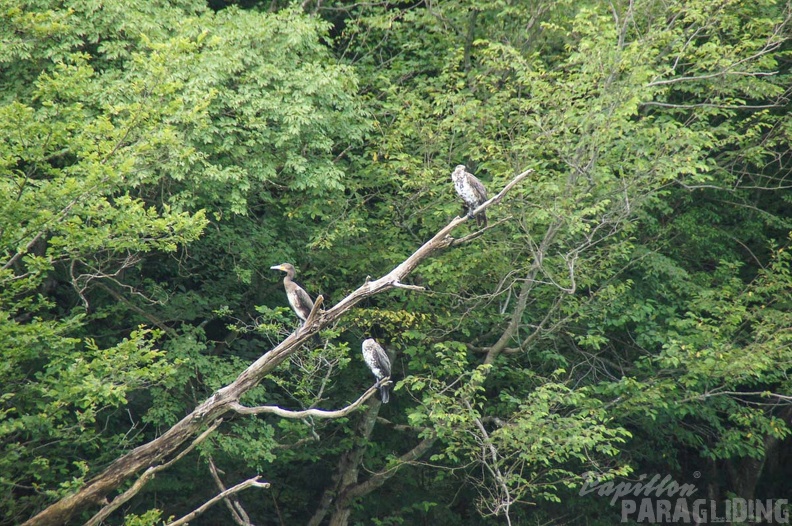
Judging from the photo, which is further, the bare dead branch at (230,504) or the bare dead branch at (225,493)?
the bare dead branch at (230,504)

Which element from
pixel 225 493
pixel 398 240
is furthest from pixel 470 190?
pixel 225 493

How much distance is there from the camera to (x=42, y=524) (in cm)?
918

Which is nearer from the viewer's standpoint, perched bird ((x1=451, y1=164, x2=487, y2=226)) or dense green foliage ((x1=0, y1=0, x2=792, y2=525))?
dense green foliage ((x1=0, y1=0, x2=792, y2=525))

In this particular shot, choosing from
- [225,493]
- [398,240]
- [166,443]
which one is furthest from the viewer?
[398,240]

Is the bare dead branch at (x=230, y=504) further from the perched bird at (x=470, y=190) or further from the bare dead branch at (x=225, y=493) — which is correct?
the perched bird at (x=470, y=190)

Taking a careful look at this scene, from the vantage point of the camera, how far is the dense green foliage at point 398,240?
10.8 metres

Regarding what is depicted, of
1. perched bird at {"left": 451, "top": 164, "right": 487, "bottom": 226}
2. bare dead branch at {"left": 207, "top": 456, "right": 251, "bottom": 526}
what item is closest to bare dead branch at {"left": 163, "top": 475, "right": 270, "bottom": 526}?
bare dead branch at {"left": 207, "top": 456, "right": 251, "bottom": 526}

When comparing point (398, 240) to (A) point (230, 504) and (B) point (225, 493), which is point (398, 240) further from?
(B) point (225, 493)

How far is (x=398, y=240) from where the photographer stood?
Answer: 46.6 feet

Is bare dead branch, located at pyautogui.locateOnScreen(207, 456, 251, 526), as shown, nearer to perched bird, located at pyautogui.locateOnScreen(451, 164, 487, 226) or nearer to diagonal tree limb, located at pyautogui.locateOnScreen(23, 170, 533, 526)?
diagonal tree limb, located at pyautogui.locateOnScreen(23, 170, 533, 526)

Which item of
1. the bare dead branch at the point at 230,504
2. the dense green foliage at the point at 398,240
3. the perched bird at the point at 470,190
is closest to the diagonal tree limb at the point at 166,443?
the dense green foliage at the point at 398,240

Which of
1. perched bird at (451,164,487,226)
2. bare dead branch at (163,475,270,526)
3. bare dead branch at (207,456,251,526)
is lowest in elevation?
bare dead branch at (207,456,251,526)

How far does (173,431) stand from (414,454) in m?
5.37

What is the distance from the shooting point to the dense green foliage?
35.3ft
